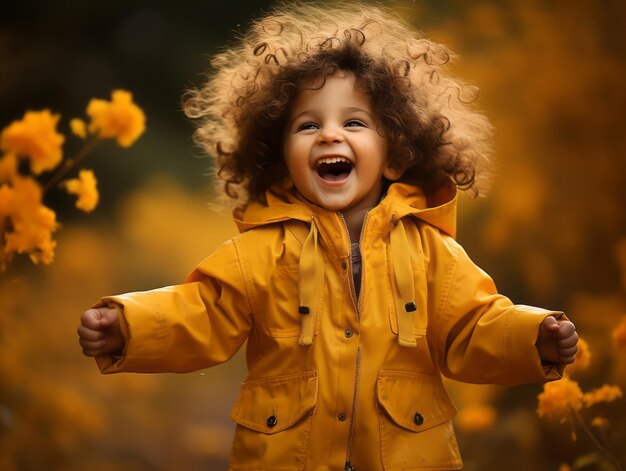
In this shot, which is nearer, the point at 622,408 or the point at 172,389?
the point at 622,408

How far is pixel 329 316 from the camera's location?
2057 millimetres

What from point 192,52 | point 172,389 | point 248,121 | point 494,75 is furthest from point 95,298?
point 494,75

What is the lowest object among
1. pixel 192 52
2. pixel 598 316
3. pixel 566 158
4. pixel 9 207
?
pixel 9 207

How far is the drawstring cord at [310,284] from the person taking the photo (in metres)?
2.02

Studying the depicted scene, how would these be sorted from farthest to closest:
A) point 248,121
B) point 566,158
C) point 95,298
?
point 566,158 → point 95,298 → point 248,121

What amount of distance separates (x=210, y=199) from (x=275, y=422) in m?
1.71

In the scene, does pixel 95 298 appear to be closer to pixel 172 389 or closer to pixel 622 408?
pixel 172 389

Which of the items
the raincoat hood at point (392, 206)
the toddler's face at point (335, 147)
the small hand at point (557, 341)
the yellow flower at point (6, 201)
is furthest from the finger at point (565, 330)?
the yellow flower at point (6, 201)

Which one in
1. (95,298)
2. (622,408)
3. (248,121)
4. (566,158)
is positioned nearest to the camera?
(248,121)

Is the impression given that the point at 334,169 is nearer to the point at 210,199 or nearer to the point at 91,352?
the point at 91,352

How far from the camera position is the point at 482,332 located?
203 centimetres

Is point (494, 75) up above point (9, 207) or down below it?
above

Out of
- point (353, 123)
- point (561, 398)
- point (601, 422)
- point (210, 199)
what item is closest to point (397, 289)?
point (353, 123)

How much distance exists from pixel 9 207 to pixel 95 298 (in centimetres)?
123
